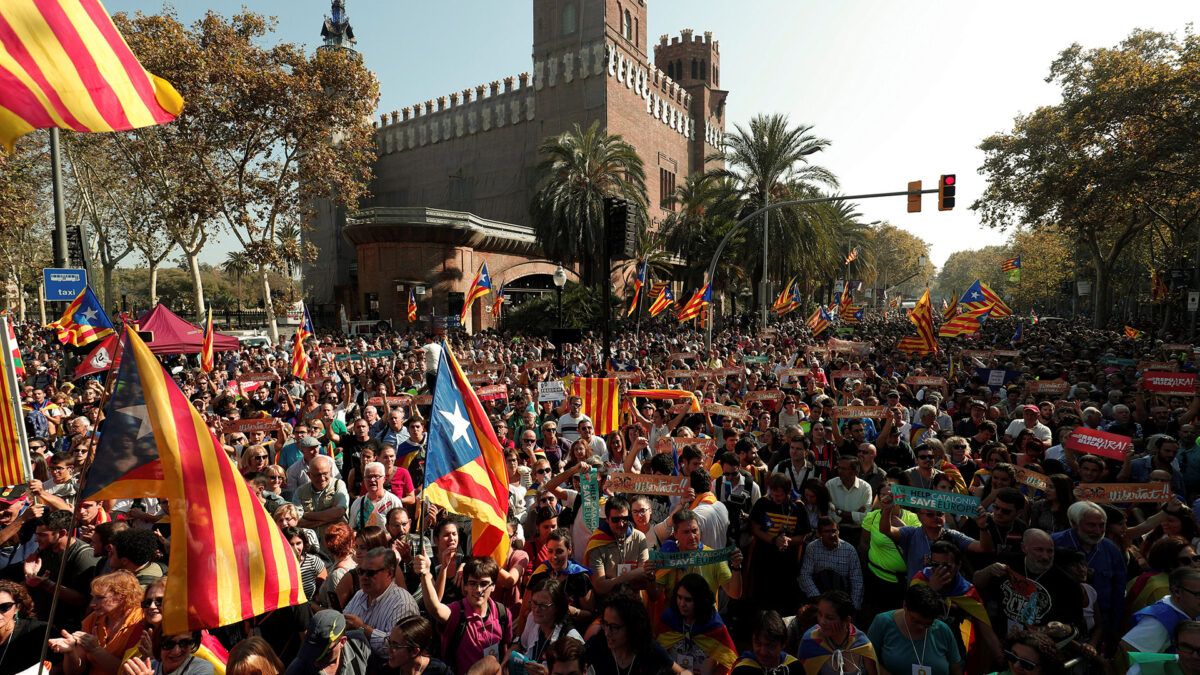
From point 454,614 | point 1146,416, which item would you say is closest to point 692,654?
point 454,614

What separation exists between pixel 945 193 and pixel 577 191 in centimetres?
2007

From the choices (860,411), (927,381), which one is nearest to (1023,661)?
(860,411)

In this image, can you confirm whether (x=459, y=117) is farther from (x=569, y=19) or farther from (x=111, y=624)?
(x=111, y=624)

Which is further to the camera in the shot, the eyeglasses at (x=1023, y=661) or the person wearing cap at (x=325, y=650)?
the person wearing cap at (x=325, y=650)

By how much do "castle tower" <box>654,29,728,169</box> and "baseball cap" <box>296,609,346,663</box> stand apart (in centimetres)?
5876

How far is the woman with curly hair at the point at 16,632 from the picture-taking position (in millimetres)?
3406

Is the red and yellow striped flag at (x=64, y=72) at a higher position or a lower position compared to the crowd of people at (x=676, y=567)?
higher

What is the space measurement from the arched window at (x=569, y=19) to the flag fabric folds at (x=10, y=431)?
47.3 metres

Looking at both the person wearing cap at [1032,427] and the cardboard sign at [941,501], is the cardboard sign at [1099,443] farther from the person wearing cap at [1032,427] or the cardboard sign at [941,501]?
the cardboard sign at [941,501]

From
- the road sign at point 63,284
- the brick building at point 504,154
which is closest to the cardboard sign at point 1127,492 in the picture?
the road sign at point 63,284

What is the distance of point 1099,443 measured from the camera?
5.89m

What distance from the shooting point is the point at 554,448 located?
7.32m

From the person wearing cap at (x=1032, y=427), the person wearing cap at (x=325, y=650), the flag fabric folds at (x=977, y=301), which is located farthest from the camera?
the flag fabric folds at (x=977, y=301)

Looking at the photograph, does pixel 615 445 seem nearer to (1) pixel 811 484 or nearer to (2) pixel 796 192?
(1) pixel 811 484
